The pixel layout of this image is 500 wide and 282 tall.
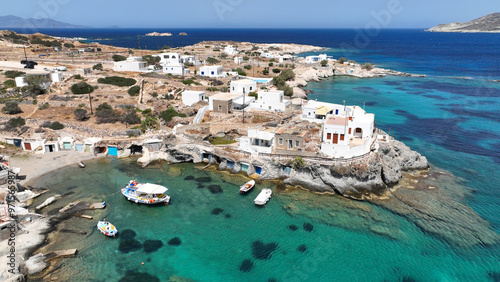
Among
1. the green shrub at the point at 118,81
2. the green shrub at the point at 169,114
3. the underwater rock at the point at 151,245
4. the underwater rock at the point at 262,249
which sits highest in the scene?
the green shrub at the point at 118,81

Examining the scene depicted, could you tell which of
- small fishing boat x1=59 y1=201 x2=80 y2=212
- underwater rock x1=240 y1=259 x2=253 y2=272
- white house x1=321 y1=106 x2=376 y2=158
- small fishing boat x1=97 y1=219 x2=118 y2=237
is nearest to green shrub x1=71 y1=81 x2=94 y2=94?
small fishing boat x1=59 y1=201 x2=80 y2=212

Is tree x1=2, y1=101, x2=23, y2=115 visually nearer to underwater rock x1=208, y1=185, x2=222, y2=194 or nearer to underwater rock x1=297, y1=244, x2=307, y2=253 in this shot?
underwater rock x1=208, y1=185, x2=222, y2=194

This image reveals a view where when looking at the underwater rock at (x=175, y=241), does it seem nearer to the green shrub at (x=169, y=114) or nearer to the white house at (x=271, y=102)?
the green shrub at (x=169, y=114)

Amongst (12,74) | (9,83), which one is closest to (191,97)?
(9,83)

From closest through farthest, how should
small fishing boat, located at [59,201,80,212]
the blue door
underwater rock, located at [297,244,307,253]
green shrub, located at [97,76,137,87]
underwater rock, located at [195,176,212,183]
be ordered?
underwater rock, located at [297,244,307,253]
small fishing boat, located at [59,201,80,212]
underwater rock, located at [195,176,212,183]
the blue door
green shrub, located at [97,76,137,87]

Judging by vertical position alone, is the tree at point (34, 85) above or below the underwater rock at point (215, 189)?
above

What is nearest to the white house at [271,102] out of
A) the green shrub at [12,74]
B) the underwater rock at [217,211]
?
the underwater rock at [217,211]

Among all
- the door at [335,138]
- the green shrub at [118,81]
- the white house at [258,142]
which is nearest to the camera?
the door at [335,138]
